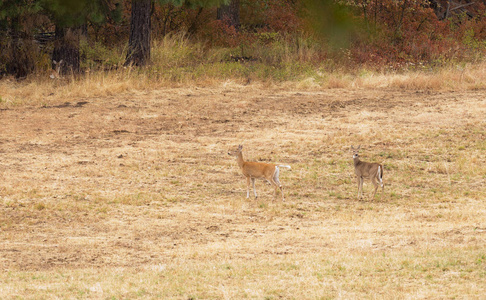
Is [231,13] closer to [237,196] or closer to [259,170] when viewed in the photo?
[237,196]

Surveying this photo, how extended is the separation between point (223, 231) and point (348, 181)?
375 cm

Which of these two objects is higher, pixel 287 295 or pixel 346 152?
pixel 287 295

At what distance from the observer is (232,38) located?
2570 cm

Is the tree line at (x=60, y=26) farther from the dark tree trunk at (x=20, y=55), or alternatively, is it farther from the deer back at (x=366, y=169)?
the deer back at (x=366, y=169)

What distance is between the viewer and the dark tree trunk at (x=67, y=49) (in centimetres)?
2127

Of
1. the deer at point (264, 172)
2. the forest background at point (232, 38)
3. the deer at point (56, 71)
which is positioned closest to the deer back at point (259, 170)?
the deer at point (264, 172)

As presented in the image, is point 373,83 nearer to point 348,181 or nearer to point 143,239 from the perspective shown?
point 348,181

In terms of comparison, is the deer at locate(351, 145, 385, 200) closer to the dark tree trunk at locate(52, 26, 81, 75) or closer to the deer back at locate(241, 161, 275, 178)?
the deer back at locate(241, 161, 275, 178)

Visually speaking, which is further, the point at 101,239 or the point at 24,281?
the point at 101,239

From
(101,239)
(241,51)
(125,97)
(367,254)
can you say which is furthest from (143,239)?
(241,51)

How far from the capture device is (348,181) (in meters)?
13.4

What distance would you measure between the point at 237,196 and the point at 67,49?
35.5 feet

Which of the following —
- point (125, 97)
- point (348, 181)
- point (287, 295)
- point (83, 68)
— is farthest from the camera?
point (83, 68)

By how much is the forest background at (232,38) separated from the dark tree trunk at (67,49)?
0.09ft
